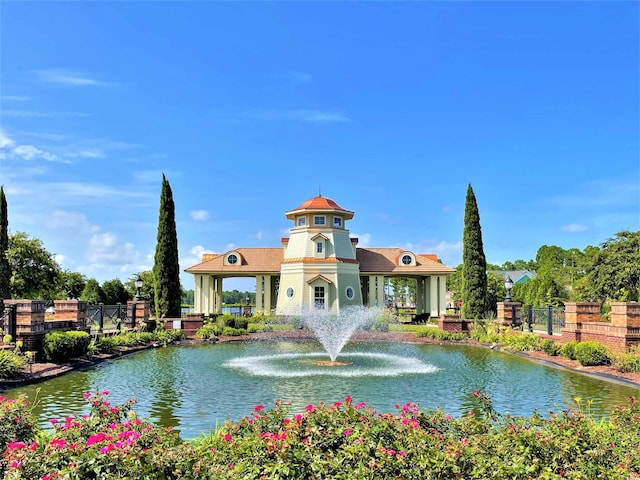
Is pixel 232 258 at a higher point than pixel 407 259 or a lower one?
higher

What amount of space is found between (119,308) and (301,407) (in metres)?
19.3

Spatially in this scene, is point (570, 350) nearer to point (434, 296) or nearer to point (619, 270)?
point (434, 296)

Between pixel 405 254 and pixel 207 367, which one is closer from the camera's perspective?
pixel 207 367

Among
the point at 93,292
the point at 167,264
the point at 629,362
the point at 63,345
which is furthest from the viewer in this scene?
the point at 93,292

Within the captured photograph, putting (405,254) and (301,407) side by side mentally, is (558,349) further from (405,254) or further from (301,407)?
(405,254)

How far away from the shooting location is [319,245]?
36625 millimetres

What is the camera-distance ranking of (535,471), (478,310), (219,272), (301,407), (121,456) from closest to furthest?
1. (121,456)
2. (535,471)
3. (301,407)
4. (478,310)
5. (219,272)

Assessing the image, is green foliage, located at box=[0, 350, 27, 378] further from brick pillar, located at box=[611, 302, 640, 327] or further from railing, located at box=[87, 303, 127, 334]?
brick pillar, located at box=[611, 302, 640, 327]

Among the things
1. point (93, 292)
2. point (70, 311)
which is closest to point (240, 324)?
point (70, 311)

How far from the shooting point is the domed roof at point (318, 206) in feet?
120

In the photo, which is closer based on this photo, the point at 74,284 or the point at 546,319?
the point at 546,319

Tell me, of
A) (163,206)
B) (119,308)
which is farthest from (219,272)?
(119,308)

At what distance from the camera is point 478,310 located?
32688 millimetres

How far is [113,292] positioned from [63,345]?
115ft
